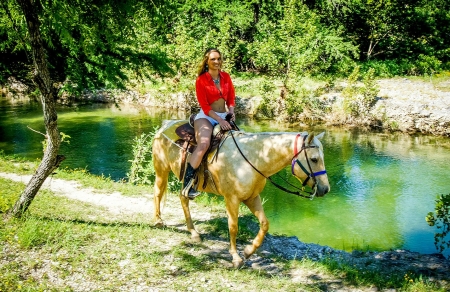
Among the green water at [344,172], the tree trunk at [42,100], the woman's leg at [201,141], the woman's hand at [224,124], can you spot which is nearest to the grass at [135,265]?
the tree trunk at [42,100]

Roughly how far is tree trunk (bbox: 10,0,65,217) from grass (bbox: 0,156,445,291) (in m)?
0.47

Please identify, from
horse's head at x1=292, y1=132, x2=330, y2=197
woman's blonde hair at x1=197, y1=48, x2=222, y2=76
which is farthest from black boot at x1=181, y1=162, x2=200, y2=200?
horse's head at x1=292, y1=132, x2=330, y2=197

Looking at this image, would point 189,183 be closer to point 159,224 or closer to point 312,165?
point 159,224

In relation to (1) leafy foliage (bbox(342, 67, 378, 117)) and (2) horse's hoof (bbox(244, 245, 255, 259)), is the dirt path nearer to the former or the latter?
(2) horse's hoof (bbox(244, 245, 255, 259))

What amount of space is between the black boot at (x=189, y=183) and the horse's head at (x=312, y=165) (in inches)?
72.1

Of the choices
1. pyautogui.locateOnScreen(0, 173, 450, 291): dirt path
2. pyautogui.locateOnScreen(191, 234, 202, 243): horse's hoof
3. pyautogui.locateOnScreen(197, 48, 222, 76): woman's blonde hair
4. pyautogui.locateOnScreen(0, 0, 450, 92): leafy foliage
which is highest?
pyautogui.locateOnScreen(0, 0, 450, 92): leafy foliage

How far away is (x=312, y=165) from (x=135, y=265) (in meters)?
2.87

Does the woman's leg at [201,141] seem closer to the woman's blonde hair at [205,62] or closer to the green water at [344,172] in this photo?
the woman's blonde hair at [205,62]

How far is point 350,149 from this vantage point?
17.9 metres

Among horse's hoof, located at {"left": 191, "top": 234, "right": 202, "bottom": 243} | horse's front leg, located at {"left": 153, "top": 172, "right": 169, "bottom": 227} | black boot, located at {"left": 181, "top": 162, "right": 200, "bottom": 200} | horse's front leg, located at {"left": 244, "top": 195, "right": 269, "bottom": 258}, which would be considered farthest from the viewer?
horse's front leg, located at {"left": 153, "top": 172, "right": 169, "bottom": 227}

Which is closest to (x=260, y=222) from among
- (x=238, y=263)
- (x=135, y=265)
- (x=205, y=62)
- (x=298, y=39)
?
(x=238, y=263)

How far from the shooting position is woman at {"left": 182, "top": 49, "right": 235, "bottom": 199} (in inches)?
228

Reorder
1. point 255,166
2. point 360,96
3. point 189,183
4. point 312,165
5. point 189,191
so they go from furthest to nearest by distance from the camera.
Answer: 1. point 360,96
2. point 189,191
3. point 189,183
4. point 255,166
5. point 312,165

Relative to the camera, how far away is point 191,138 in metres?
6.20
